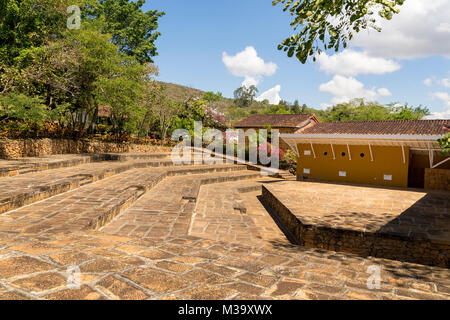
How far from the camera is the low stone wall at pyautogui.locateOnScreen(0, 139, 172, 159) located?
399 inches

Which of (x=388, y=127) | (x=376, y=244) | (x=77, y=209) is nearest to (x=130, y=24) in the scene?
(x=388, y=127)

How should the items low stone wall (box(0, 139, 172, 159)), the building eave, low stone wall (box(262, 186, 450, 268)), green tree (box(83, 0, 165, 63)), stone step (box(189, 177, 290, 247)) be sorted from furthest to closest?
green tree (box(83, 0, 165, 63)), the building eave, low stone wall (box(0, 139, 172, 159)), stone step (box(189, 177, 290, 247)), low stone wall (box(262, 186, 450, 268))

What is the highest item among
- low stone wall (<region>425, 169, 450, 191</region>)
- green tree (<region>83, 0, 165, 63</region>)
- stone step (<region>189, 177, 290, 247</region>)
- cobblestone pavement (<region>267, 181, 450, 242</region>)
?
green tree (<region>83, 0, 165, 63</region>)

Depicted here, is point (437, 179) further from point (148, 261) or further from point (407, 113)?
point (407, 113)

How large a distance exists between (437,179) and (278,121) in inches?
800

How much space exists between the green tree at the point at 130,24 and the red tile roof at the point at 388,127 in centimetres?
1802

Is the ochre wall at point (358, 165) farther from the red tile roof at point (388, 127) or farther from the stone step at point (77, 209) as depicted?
the stone step at point (77, 209)

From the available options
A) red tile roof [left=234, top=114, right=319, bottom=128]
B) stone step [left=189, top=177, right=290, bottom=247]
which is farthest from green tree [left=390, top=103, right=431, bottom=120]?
stone step [left=189, top=177, right=290, bottom=247]

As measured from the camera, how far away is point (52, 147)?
11977mm

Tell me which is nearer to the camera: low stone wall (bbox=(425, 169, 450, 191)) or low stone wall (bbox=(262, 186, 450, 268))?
low stone wall (bbox=(262, 186, 450, 268))

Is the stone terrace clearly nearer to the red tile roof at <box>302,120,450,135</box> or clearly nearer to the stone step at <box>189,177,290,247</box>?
the stone step at <box>189,177,290,247</box>

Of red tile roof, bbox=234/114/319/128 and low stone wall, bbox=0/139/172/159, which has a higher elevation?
red tile roof, bbox=234/114/319/128

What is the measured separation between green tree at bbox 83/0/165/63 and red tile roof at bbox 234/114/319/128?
1295 cm

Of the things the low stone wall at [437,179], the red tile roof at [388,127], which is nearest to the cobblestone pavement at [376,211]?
the low stone wall at [437,179]
